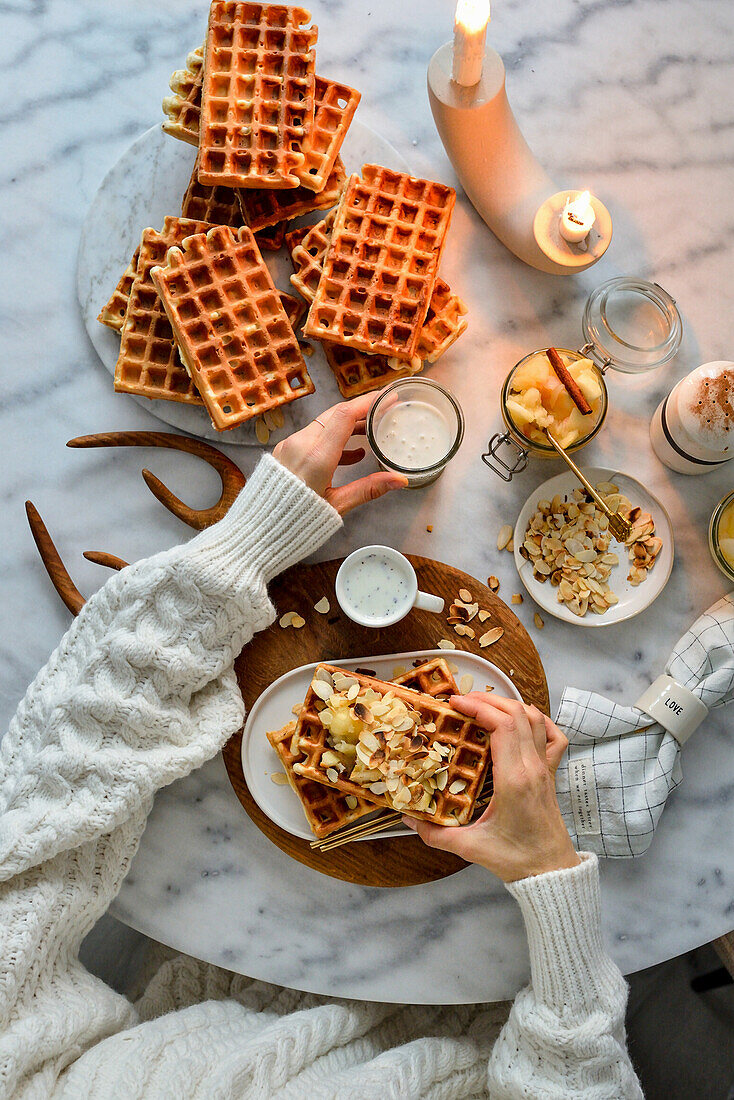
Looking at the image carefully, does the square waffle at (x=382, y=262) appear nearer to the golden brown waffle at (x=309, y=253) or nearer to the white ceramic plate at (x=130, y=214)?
the golden brown waffle at (x=309, y=253)

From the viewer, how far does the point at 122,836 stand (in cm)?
190

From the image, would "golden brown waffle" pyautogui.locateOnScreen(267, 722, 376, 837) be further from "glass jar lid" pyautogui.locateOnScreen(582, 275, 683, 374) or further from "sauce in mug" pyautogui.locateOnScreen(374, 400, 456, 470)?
"glass jar lid" pyautogui.locateOnScreen(582, 275, 683, 374)

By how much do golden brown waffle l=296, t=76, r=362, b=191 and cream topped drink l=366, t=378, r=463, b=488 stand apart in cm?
53

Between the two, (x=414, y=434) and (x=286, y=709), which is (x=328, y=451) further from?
(x=286, y=709)

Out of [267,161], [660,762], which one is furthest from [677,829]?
[267,161]

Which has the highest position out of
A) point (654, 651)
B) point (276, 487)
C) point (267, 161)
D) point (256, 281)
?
point (267, 161)

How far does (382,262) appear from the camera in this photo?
195cm

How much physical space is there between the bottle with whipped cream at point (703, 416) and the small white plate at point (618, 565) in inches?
5.6

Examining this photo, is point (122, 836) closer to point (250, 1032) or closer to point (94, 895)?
point (94, 895)

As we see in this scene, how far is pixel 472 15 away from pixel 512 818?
65.3 inches

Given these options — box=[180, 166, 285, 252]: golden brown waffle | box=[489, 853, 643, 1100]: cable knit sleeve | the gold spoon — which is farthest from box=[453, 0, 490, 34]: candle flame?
box=[489, 853, 643, 1100]: cable knit sleeve

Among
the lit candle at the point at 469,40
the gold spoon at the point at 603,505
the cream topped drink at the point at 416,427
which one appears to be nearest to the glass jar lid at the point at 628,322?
the gold spoon at the point at 603,505

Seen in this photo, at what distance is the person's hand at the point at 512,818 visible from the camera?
1.75 meters

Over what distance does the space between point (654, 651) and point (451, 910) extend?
0.81 meters
